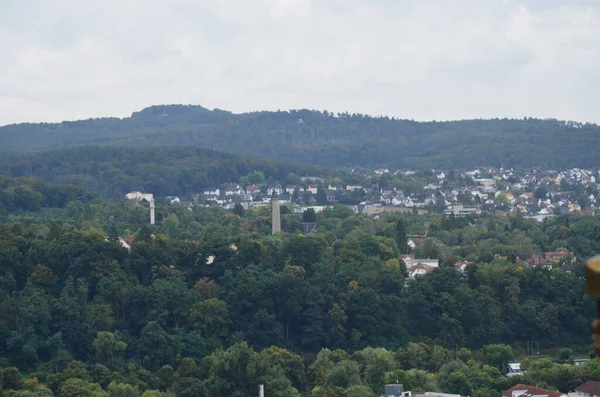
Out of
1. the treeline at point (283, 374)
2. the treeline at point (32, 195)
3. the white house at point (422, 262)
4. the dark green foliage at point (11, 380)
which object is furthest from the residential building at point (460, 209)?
the dark green foliage at point (11, 380)

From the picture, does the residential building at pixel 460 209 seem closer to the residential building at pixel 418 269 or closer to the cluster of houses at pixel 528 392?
the residential building at pixel 418 269

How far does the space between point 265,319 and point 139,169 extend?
8117cm

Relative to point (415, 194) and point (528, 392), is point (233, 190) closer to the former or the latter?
point (415, 194)

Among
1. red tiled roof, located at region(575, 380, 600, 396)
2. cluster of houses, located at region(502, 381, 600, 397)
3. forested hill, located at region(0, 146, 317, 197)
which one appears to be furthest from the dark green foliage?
forested hill, located at region(0, 146, 317, 197)

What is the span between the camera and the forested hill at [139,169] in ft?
404

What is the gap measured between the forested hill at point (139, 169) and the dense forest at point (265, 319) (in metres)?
62.3

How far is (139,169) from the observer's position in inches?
5054

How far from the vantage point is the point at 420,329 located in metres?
50.7

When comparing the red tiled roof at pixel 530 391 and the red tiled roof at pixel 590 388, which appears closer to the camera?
the red tiled roof at pixel 530 391

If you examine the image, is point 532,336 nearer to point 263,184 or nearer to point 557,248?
point 557,248

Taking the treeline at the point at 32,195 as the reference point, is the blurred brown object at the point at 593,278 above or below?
above

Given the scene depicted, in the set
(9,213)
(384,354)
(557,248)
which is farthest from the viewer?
(9,213)

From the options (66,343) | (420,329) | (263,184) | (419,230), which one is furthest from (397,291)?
(263,184)

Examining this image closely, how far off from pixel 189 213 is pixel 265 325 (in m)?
35.5
